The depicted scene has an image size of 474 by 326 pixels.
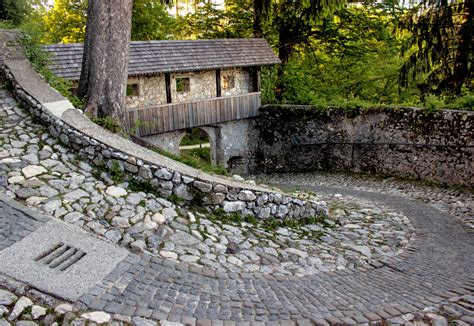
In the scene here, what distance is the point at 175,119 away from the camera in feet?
50.7

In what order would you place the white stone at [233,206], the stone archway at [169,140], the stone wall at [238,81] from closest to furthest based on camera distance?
the white stone at [233,206] → the stone archway at [169,140] → the stone wall at [238,81]

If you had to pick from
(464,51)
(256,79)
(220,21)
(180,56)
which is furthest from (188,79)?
(464,51)

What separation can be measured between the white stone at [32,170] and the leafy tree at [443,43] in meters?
12.5

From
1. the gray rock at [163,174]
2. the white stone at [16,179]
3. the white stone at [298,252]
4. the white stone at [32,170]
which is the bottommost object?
the white stone at [298,252]

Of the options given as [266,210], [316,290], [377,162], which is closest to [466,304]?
[316,290]

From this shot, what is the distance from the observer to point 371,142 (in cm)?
1498

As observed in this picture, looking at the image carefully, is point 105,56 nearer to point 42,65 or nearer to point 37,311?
point 42,65

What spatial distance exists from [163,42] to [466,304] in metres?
13.7

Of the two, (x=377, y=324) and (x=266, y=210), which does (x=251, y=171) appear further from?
(x=377, y=324)

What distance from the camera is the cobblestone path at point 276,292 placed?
4031 mm

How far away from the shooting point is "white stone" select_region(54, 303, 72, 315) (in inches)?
145

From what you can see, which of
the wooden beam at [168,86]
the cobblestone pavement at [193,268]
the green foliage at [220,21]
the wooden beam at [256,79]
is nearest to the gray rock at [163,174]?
the cobblestone pavement at [193,268]

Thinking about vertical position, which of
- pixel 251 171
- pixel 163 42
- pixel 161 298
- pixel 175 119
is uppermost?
pixel 163 42

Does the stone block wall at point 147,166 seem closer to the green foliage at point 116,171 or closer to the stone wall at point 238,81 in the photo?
the green foliage at point 116,171
